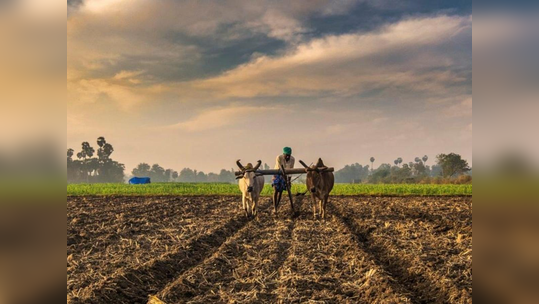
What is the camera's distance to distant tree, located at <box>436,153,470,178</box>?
Answer: 304ft

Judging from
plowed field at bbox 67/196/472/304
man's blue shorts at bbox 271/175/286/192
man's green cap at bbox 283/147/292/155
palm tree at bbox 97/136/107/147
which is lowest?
plowed field at bbox 67/196/472/304

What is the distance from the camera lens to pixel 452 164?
94125 mm

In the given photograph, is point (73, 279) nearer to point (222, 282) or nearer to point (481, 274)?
point (222, 282)

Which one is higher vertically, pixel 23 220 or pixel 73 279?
pixel 23 220

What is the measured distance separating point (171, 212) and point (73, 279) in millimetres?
11479

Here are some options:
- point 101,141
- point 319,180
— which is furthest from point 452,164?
point 101,141

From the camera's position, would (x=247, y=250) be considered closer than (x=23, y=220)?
No

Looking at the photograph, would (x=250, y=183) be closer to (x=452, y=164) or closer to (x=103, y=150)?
(x=452, y=164)

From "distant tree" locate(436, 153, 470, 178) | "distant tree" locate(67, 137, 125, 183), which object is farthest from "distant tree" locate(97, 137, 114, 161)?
"distant tree" locate(436, 153, 470, 178)

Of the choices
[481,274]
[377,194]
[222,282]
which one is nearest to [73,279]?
[222,282]

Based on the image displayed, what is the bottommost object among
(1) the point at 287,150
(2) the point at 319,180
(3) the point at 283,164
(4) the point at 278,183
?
(4) the point at 278,183

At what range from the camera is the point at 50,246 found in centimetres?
→ 160

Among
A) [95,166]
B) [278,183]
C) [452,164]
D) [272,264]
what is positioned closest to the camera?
[272,264]

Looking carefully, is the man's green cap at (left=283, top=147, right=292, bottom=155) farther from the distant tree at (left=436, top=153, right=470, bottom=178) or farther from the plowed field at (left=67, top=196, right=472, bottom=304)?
the distant tree at (left=436, top=153, right=470, bottom=178)
